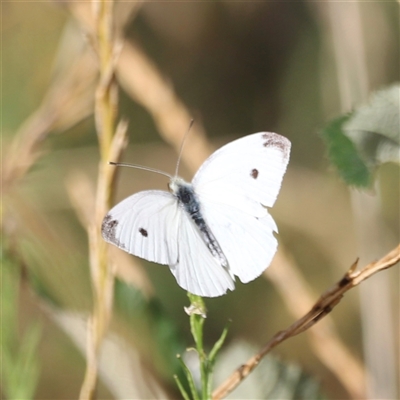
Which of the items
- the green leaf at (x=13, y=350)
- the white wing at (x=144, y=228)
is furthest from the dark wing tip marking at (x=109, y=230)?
the green leaf at (x=13, y=350)

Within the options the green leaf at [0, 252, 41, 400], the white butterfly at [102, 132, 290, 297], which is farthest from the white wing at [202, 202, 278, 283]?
the green leaf at [0, 252, 41, 400]

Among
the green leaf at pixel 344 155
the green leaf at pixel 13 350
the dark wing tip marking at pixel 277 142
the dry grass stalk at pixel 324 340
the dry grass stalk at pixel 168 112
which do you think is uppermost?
the dry grass stalk at pixel 168 112

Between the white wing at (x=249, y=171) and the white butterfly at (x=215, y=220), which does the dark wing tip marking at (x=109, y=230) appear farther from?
the white wing at (x=249, y=171)

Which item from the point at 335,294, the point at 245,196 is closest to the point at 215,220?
the point at 245,196

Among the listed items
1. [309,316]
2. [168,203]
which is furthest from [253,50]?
[309,316]

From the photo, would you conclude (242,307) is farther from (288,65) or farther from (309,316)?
(309,316)
